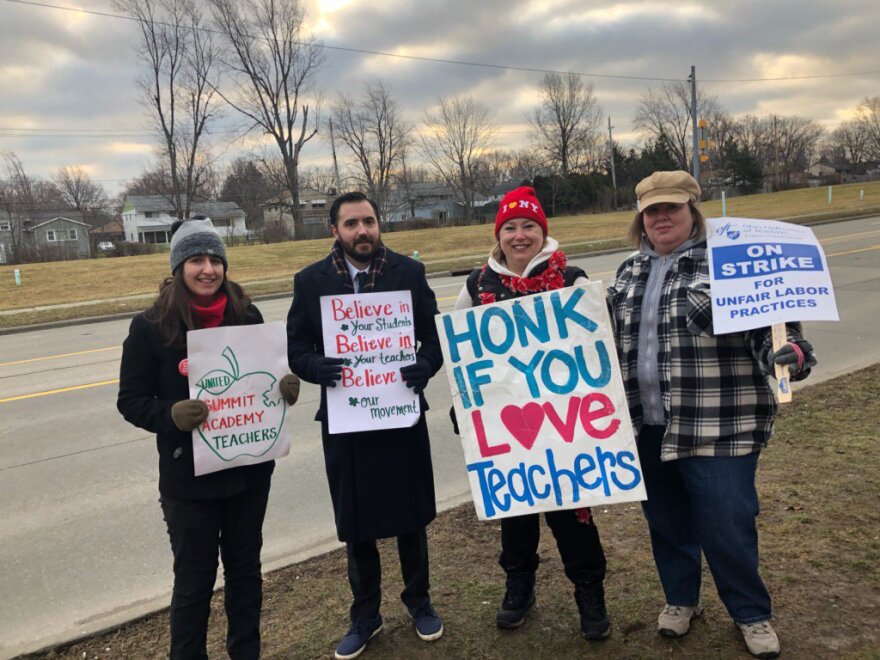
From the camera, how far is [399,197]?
73375mm

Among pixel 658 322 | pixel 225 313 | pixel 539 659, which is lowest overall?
pixel 539 659

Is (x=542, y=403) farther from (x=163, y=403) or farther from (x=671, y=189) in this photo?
(x=163, y=403)

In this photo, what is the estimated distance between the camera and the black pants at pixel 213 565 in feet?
8.42

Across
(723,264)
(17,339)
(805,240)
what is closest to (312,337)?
(723,264)

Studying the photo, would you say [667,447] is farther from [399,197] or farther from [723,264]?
[399,197]

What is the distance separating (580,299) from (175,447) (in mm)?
1763

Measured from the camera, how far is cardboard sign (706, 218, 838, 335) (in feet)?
8.00

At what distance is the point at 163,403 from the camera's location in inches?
101

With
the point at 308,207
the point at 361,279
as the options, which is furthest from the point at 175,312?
the point at 308,207

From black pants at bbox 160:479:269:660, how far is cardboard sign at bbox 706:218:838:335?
2071mm

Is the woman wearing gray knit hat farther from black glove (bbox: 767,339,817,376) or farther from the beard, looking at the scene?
black glove (bbox: 767,339,817,376)

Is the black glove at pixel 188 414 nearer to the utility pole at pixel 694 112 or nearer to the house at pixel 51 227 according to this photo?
the utility pole at pixel 694 112

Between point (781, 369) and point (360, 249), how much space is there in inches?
70.6

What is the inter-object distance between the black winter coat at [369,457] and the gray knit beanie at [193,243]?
0.40 metres
